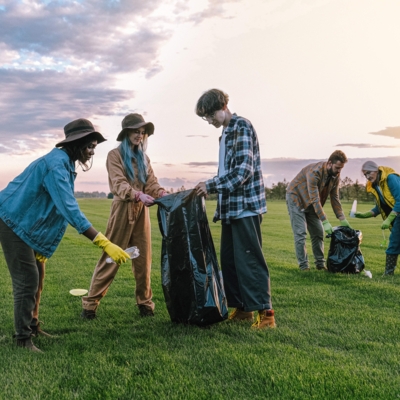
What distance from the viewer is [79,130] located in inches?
151

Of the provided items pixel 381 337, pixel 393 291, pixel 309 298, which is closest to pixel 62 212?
pixel 381 337

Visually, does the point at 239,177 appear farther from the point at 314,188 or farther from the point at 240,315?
the point at 314,188

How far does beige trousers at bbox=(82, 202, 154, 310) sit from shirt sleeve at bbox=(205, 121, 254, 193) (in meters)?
0.96

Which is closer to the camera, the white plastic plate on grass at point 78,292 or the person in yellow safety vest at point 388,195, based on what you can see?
the white plastic plate on grass at point 78,292

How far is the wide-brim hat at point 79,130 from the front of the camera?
380cm

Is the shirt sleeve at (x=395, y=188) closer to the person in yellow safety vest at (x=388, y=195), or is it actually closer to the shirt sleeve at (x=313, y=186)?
the person in yellow safety vest at (x=388, y=195)

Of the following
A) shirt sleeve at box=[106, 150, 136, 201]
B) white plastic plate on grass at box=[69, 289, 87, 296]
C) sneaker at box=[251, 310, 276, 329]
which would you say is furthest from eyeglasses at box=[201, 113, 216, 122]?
white plastic plate on grass at box=[69, 289, 87, 296]

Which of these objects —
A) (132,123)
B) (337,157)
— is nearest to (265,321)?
(132,123)

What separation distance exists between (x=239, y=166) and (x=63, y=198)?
1538 millimetres

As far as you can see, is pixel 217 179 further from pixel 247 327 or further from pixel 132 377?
pixel 132 377

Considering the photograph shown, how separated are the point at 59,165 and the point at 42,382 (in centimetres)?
150

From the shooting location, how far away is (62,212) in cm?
356

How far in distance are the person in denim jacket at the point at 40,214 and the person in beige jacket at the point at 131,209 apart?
34.2 inches

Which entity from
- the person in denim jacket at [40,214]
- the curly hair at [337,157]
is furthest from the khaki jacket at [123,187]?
the curly hair at [337,157]
